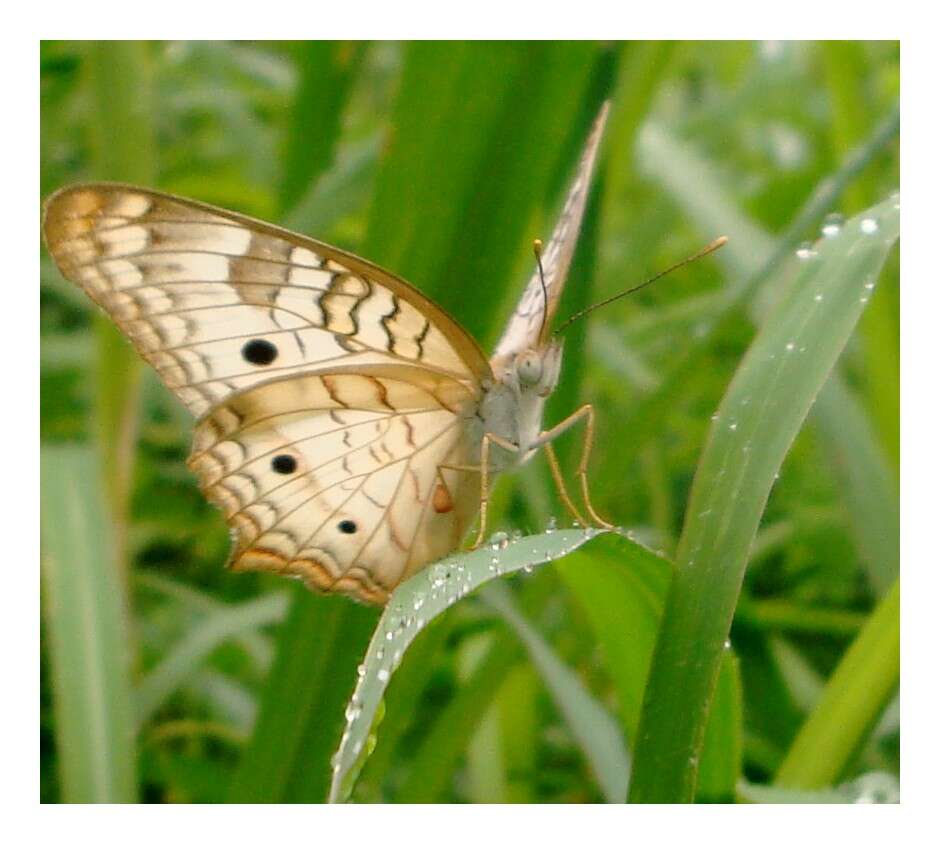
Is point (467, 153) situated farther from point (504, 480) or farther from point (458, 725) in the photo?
point (458, 725)

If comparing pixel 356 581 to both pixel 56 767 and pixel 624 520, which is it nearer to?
pixel 56 767

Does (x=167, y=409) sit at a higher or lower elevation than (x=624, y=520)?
higher

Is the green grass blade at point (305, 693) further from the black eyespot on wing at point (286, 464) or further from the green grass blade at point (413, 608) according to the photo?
the green grass blade at point (413, 608)

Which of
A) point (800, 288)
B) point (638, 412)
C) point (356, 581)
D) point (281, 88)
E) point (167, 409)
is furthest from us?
point (281, 88)

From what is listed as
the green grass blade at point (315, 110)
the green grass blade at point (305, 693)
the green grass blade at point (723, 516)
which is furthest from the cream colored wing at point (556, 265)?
the green grass blade at point (315, 110)
